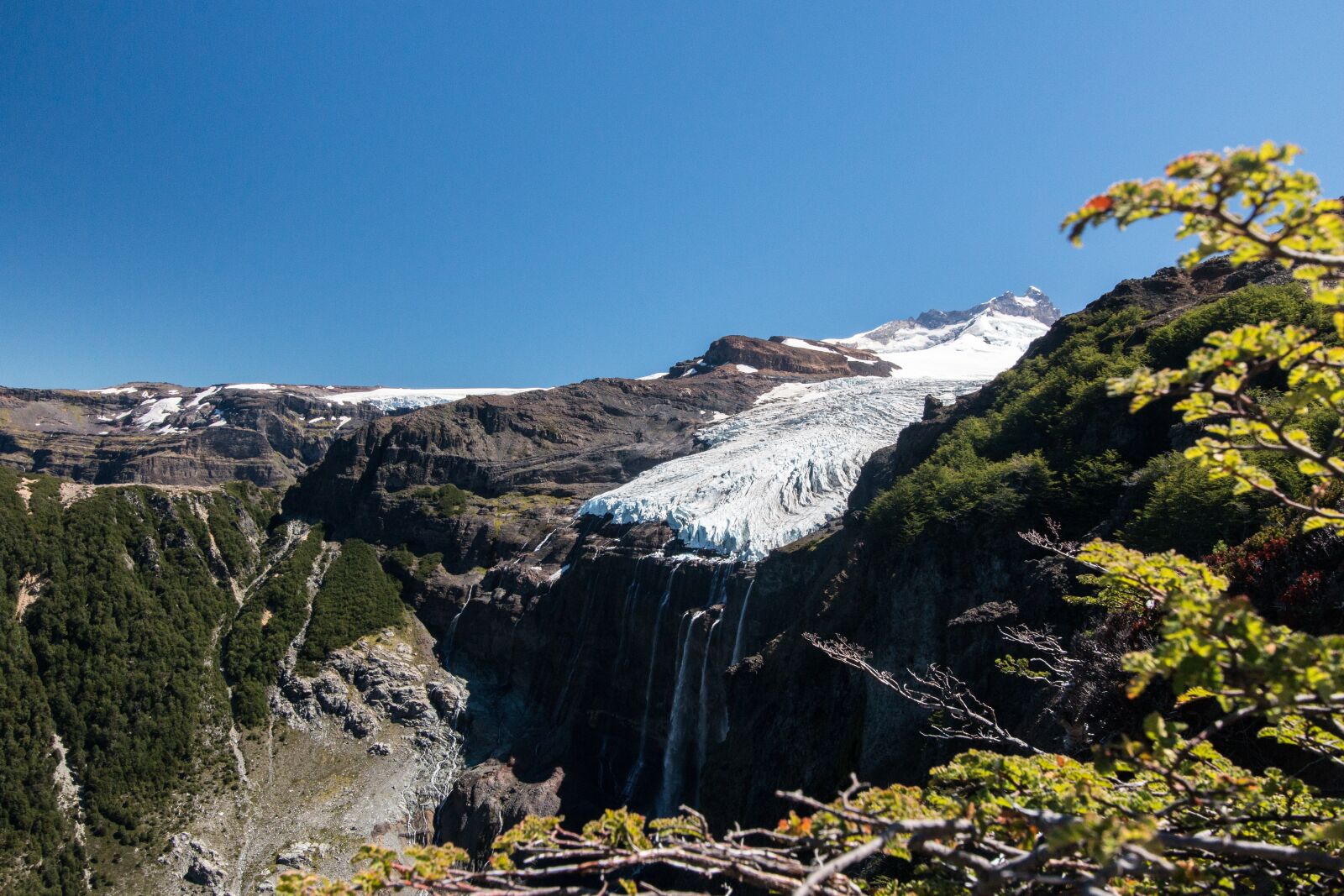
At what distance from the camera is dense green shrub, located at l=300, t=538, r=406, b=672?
5078cm

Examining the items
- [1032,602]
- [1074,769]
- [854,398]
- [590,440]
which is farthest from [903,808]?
[590,440]

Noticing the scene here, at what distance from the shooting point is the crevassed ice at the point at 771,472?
45344 mm

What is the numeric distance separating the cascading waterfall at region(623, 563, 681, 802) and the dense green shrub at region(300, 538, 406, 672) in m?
23.6

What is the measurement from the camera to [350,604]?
54.1 metres

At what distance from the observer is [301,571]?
58.1 meters

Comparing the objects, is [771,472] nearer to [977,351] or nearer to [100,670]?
[100,670]

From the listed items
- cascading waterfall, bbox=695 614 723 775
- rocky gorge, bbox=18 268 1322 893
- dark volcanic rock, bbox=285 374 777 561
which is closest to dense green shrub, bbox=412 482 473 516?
dark volcanic rock, bbox=285 374 777 561

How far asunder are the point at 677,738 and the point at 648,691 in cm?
397

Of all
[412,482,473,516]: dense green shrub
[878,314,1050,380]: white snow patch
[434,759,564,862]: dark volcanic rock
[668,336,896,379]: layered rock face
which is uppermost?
[878,314,1050,380]: white snow patch

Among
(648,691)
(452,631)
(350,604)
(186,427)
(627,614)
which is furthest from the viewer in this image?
(186,427)

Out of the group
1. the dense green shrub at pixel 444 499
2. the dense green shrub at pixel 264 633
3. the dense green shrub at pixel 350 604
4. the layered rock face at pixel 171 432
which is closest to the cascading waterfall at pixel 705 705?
the dense green shrub at pixel 350 604

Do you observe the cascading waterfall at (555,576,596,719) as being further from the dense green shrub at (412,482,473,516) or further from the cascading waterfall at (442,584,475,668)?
the dense green shrub at (412,482,473,516)

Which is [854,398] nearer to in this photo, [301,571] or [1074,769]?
[301,571]

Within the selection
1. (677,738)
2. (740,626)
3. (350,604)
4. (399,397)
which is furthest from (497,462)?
(399,397)
